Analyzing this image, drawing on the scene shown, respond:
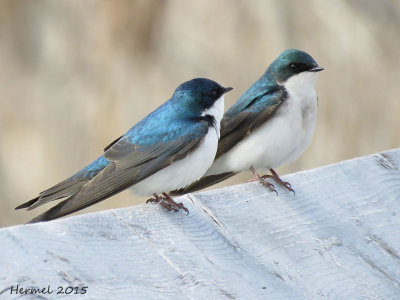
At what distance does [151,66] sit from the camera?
19.7ft

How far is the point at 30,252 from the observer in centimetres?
191

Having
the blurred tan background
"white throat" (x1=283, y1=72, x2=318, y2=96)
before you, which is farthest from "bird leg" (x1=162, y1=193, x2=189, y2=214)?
the blurred tan background

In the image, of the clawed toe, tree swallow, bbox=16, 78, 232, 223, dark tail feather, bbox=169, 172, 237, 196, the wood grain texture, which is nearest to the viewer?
the wood grain texture

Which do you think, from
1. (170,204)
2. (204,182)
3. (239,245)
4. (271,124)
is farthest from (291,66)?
(239,245)

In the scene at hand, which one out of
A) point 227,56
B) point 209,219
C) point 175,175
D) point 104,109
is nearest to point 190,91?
point 175,175

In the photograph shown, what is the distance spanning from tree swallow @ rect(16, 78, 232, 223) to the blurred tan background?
92.5 inches

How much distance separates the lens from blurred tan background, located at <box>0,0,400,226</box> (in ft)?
18.5

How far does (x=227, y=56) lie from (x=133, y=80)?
685 millimetres

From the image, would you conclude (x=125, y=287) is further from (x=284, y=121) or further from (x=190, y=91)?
(x=284, y=121)

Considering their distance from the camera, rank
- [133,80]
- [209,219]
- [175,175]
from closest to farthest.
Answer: [209,219] < [175,175] < [133,80]

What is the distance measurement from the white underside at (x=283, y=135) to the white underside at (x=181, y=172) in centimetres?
66

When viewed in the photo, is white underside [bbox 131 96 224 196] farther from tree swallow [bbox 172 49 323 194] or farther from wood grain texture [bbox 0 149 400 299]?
tree swallow [bbox 172 49 323 194]

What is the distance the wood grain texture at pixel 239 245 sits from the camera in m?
1.93

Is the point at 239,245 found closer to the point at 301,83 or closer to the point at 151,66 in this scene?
the point at 301,83
